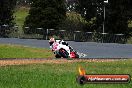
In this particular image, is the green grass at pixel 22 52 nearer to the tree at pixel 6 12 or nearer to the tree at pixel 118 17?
the tree at pixel 6 12

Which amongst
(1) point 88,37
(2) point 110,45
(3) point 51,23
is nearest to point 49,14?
(3) point 51,23

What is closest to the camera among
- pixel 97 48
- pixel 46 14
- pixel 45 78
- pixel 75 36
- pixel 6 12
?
pixel 45 78

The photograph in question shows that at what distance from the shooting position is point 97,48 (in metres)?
36.8

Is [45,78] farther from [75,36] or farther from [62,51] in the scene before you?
[75,36]

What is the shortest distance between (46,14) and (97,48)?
21.5 meters

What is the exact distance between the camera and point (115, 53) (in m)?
33.6

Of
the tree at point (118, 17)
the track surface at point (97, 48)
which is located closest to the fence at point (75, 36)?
the track surface at point (97, 48)

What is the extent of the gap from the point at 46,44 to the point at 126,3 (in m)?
22.4

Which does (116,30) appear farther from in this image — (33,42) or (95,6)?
(33,42)

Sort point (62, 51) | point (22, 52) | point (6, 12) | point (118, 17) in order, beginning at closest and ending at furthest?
point (62, 51) < point (22, 52) < point (118, 17) < point (6, 12)

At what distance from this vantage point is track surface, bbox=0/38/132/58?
32.2m

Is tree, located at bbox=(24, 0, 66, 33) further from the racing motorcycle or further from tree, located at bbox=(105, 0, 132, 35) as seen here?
the racing motorcycle

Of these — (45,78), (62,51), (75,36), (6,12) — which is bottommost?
(75,36)

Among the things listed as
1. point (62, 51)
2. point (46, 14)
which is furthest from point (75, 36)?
point (62, 51)
